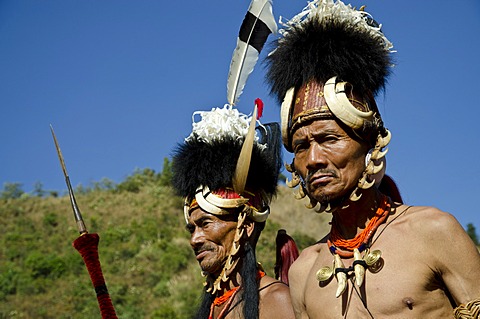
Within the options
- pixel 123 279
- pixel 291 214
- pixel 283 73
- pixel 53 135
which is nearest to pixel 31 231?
pixel 123 279

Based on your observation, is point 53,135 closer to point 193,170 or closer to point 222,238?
point 193,170

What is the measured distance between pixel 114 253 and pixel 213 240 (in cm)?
2732

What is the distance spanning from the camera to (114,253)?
104 feet

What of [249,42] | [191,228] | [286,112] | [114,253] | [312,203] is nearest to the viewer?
[312,203]

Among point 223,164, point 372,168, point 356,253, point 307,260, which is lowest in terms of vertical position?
point 356,253

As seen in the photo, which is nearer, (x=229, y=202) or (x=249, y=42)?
(x=249, y=42)

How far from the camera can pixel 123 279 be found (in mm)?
28797

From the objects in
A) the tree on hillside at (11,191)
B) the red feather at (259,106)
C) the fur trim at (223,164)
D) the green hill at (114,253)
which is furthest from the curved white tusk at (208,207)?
the tree on hillside at (11,191)

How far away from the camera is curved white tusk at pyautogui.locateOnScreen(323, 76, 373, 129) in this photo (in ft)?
11.7

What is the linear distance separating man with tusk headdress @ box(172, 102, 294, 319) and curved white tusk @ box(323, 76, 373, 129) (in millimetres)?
1262

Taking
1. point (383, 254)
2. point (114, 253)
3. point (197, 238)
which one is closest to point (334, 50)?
point (383, 254)

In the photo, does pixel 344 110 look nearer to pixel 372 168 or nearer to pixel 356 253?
pixel 372 168

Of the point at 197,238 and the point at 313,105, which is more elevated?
the point at 197,238

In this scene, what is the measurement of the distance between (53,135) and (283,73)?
2588 millimetres
